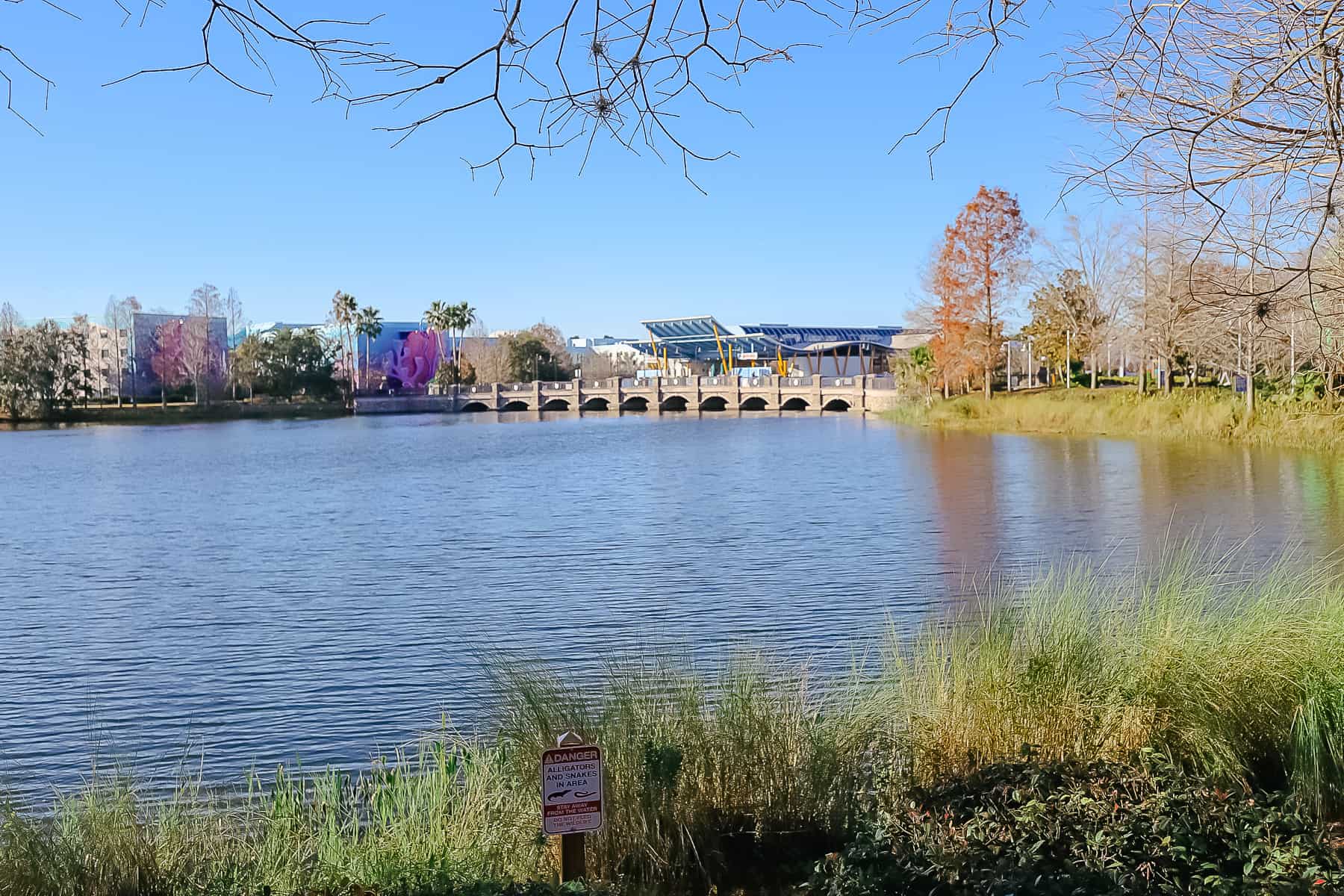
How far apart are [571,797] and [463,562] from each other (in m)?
14.4

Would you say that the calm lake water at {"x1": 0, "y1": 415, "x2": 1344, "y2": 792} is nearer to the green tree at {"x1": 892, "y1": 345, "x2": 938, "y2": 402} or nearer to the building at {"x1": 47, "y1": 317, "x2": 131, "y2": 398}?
the green tree at {"x1": 892, "y1": 345, "x2": 938, "y2": 402}

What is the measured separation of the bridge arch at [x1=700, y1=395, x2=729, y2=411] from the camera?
8738 cm

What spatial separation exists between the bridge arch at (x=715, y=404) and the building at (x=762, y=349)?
2235 centimetres

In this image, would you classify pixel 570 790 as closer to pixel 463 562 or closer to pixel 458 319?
pixel 463 562

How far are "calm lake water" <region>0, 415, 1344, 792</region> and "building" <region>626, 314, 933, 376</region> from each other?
75757 millimetres

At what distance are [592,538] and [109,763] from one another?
12551mm

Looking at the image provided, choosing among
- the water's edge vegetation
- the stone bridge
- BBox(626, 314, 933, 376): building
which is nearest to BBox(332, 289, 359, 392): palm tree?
the stone bridge

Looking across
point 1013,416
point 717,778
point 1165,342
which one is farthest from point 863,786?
point 1013,416

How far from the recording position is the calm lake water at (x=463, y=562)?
34.6 feet

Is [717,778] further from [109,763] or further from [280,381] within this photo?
[280,381]

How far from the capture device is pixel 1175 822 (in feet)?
14.7

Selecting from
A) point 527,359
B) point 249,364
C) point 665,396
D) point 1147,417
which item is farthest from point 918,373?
point 527,359

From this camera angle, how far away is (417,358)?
122812mm

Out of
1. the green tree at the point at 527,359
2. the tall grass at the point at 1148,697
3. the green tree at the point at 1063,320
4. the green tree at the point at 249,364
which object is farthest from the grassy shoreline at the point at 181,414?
the tall grass at the point at 1148,697
